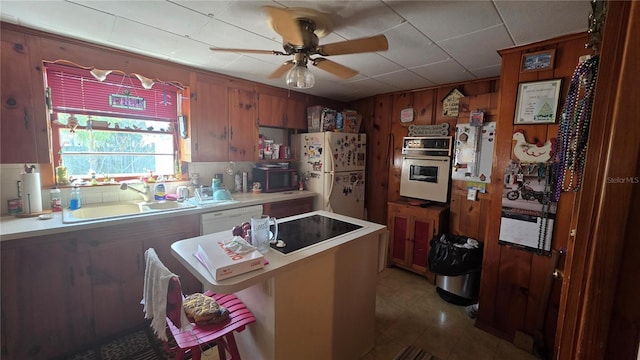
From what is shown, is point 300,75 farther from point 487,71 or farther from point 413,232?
point 413,232

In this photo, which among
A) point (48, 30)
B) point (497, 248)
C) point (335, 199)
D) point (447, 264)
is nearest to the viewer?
point (48, 30)

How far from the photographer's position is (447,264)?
2.55 m

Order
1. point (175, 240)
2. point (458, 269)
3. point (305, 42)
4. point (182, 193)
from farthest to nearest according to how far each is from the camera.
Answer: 1. point (182, 193)
2. point (458, 269)
3. point (175, 240)
4. point (305, 42)

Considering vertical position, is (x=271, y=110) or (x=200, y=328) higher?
(x=271, y=110)

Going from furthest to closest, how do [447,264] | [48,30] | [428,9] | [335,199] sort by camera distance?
1. [335,199]
2. [447,264]
3. [48,30]
4. [428,9]

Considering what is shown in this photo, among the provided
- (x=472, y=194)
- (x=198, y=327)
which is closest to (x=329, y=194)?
(x=472, y=194)

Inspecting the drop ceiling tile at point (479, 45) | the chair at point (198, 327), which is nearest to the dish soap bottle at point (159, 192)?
the chair at point (198, 327)

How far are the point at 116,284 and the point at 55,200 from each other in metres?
0.90

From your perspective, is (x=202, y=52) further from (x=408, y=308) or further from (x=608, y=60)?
(x=408, y=308)

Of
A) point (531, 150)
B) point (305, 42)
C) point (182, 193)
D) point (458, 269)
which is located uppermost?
point (305, 42)

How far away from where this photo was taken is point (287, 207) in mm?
3170

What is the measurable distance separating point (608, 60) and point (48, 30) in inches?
119

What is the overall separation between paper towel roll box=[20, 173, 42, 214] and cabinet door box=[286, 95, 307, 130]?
251 centimetres

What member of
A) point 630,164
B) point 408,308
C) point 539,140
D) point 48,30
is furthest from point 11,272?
point 539,140
